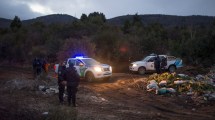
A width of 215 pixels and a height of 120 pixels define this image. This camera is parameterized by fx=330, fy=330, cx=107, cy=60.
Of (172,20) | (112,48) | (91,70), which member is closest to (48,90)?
(91,70)

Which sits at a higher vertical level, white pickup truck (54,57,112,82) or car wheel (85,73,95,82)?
white pickup truck (54,57,112,82)

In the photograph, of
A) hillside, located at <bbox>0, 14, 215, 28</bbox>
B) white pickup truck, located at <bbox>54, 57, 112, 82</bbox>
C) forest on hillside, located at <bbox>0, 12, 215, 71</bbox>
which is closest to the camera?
white pickup truck, located at <bbox>54, 57, 112, 82</bbox>

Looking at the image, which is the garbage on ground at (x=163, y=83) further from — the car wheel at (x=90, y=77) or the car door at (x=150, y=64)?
the car door at (x=150, y=64)

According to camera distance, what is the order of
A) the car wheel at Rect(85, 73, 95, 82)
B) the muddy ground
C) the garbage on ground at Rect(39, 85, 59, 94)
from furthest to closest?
the car wheel at Rect(85, 73, 95, 82), the garbage on ground at Rect(39, 85, 59, 94), the muddy ground

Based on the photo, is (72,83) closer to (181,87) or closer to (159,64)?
(181,87)

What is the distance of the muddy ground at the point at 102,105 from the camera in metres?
10.2

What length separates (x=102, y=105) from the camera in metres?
13.6

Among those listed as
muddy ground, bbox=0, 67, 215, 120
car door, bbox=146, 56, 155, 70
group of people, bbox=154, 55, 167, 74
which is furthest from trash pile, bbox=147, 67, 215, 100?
car door, bbox=146, 56, 155, 70

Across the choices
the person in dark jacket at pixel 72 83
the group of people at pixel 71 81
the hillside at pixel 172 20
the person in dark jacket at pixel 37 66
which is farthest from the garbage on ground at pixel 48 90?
the hillside at pixel 172 20

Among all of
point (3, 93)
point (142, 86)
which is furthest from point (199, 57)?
point (3, 93)

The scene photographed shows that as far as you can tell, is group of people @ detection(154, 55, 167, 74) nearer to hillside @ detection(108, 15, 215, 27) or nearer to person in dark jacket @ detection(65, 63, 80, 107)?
person in dark jacket @ detection(65, 63, 80, 107)

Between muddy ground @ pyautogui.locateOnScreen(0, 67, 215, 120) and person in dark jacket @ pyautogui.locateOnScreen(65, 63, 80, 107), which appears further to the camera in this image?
person in dark jacket @ pyautogui.locateOnScreen(65, 63, 80, 107)

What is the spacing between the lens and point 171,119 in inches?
438

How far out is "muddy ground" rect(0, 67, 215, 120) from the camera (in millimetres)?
10216
